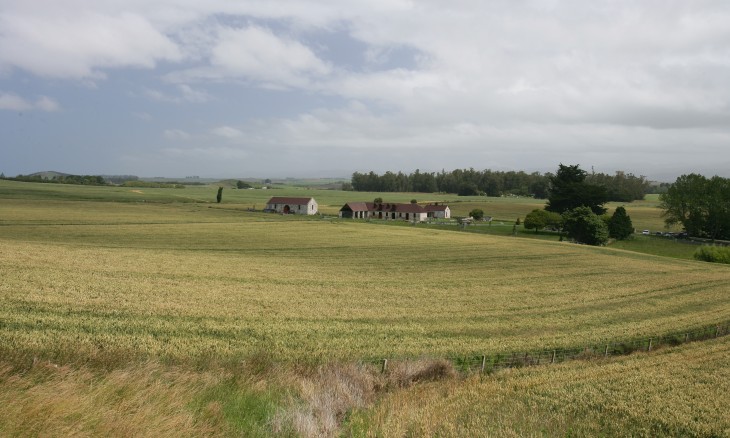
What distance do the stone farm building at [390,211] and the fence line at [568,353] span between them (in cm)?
7778

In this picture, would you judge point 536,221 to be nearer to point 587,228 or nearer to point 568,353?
point 587,228

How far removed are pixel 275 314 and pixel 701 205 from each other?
82614 mm

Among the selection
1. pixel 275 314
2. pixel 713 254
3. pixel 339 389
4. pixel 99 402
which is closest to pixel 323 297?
pixel 275 314

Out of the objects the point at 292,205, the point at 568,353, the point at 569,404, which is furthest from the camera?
the point at 292,205

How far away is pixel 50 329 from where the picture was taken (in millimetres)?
16438

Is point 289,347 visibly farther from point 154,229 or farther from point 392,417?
point 154,229

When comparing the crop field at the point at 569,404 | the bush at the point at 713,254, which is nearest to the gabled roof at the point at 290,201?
the bush at the point at 713,254

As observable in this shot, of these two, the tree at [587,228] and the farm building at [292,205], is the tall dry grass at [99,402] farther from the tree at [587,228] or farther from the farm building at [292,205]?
the farm building at [292,205]

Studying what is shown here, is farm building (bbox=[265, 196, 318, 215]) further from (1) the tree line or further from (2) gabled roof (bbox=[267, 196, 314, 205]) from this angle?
(1) the tree line

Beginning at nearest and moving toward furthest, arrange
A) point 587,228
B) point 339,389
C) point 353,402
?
1. point 353,402
2. point 339,389
3. point 587,228

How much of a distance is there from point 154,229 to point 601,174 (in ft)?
609

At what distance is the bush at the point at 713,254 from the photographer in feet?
189

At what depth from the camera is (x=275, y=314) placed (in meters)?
21.8

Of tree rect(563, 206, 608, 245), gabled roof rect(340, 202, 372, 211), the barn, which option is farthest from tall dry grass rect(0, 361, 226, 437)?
gabled roof rect(340, 202, 372, 211)
